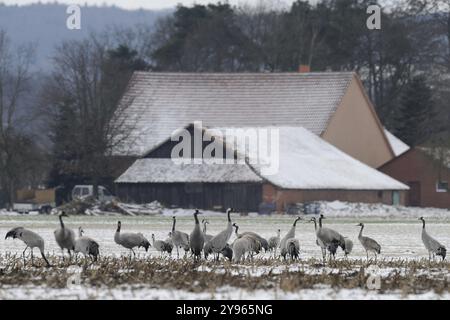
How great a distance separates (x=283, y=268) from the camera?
27234 mm

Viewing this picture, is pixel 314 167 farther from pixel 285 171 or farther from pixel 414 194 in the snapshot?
pixel 414 194

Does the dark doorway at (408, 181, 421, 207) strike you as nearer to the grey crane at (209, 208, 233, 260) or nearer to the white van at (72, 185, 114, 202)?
the white van at (72, 185, 114, 202)

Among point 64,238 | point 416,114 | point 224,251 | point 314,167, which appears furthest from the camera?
point 416,114

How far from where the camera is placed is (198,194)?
81875 mm

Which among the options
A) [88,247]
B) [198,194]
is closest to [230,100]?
[198,194]

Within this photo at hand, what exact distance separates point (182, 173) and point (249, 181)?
18.0 feet

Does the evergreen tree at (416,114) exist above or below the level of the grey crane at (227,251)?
above

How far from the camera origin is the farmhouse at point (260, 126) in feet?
265

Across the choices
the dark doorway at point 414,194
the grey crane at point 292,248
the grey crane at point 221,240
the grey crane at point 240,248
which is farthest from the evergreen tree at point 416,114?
the grey crane at point 240,248

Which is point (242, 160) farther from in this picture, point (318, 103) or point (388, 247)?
point (388, 247)

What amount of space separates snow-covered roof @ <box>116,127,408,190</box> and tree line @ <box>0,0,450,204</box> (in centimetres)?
647

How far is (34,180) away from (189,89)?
16.7 m

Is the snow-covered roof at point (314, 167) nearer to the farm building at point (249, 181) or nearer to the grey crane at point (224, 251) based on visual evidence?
the farm building at point (249, 181)

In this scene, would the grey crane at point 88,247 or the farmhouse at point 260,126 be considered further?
the farmhouse at point 260,126
